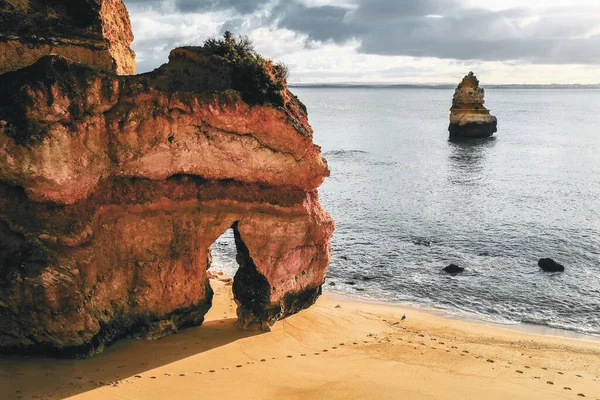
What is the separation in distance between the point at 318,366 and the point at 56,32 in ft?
37.8

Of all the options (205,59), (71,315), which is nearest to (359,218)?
(205,59)

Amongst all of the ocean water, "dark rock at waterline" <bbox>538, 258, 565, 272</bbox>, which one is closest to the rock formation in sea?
the ocean water

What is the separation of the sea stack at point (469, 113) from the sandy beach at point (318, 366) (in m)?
64.5

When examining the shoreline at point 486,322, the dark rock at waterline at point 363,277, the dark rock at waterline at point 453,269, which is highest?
the dark rock at waterline at point 453,269

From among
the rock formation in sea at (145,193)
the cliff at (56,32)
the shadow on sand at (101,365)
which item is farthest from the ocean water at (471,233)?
the cliff at (56,32)

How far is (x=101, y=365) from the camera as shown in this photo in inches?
526

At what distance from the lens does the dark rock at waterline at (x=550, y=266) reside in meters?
26.9

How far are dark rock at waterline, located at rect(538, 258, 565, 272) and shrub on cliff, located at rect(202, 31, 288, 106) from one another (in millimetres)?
17836

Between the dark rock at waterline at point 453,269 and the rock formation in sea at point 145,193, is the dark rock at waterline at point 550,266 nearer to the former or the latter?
the dark rock at waterline at point 453,269

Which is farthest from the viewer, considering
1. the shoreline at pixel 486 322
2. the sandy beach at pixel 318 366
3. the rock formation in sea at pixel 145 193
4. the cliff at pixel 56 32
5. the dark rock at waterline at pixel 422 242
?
the dark rock at waterline at pixel 422 242

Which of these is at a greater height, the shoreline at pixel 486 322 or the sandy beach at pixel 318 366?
the sandy beach at pixel 318 366

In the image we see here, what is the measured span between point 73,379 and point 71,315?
1.64 meters

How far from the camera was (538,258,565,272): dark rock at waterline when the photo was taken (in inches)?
1058

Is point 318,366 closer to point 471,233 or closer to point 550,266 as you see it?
point 550,266
